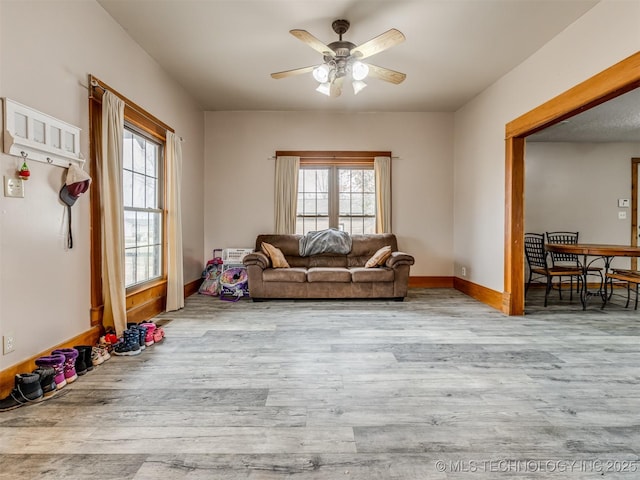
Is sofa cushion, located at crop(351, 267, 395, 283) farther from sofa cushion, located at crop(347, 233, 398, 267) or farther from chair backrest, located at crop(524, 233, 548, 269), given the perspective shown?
chair backrest, located at crop(524, 233, 548, 269)

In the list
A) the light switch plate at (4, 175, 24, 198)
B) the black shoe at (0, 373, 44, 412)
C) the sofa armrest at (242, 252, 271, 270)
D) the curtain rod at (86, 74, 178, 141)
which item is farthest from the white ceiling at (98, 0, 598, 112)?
the black shoe at (0, 373, 44, 412)

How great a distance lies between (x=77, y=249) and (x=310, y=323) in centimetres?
226

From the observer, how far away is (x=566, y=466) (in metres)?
1.51

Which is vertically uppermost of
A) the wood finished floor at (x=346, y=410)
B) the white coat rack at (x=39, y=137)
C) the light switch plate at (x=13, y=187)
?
the white coat rack at (x=39, y=137)

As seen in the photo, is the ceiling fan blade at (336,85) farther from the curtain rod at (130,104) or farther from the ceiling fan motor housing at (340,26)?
the curtain rod at (130,104)

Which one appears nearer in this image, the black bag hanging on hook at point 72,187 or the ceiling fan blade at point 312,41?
the black bag hanging on hook at point 72,187

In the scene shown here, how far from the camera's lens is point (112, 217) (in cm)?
300

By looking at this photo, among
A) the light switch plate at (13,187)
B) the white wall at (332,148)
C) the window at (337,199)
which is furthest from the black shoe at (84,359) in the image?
the window at (337,199)

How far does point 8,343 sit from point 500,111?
5347mm

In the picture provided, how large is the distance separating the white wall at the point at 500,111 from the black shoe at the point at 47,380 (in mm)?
4574

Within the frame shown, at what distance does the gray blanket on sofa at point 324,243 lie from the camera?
17.6ft

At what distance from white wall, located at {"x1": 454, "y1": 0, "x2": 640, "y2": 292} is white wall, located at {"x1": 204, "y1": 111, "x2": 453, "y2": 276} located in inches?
11.8

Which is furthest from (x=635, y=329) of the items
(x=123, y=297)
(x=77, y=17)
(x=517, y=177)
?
(x=77, y=17)

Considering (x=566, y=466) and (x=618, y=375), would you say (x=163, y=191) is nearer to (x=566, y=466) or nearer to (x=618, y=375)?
(x=566, y=466)
